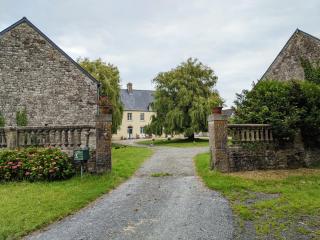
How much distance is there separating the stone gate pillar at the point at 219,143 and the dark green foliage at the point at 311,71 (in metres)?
8.05

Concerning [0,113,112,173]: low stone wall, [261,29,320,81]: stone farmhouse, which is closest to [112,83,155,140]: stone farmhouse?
[261,29,320,81]: stone farmhouse

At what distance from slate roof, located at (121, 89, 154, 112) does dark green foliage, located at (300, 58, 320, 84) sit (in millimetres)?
38833

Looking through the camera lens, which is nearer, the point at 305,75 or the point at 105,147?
the point at 105,147

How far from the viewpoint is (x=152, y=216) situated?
5266 millimetres

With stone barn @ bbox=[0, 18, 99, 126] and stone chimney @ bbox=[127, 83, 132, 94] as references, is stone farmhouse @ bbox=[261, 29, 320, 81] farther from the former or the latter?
stone chimney @ bbox=[127, 83, 132, 94]

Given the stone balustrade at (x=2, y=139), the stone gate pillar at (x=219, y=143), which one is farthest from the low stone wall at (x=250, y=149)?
the stone balustrade at (x=2, y=139)

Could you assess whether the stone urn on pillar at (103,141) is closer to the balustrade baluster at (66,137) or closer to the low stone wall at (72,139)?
the low stone wall at (72,139)

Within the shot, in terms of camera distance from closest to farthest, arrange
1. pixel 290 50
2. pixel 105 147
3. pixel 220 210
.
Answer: pixel 220 210 < pixel 105 147 < pixel 290 50

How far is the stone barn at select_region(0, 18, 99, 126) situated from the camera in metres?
16.4

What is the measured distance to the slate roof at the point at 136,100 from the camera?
5391 centimetres

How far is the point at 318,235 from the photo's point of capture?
4.21m

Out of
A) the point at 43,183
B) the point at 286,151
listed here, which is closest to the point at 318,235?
the point at 286,151

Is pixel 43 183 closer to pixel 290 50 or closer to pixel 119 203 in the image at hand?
pixel 119 203

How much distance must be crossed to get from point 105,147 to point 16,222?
4.23 m
